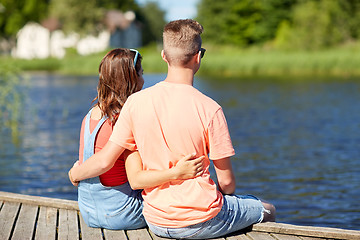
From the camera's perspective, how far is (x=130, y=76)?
3.42m

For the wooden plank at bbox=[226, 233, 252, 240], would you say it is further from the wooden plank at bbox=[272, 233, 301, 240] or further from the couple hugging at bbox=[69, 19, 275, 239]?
the wooden plank at bbox=[272, 233, 301, 240]

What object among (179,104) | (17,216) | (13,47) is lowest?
(13,47)

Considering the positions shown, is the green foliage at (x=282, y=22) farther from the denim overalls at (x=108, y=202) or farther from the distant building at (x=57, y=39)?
the denim overalls at (x=108, y=202)

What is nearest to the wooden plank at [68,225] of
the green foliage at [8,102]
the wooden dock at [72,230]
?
the wooden dock at [72,230]

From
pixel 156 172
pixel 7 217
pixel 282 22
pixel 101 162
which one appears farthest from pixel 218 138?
pixel 282 22

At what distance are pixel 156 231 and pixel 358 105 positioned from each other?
50.5 feet

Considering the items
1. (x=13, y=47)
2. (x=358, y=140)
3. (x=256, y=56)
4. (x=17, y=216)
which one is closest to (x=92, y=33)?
(x=13, y=47)

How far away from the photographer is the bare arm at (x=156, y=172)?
119 inches

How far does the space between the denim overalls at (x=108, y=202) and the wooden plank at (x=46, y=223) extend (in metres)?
0.31

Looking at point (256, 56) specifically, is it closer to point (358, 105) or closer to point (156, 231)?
point (358, 105)

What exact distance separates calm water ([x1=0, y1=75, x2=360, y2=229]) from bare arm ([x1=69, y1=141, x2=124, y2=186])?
3.37 m

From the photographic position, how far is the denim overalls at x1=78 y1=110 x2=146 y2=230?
3.50 m

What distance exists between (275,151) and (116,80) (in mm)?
7382

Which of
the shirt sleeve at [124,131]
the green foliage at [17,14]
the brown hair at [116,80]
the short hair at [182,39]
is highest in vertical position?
the short hair at [182,39]
